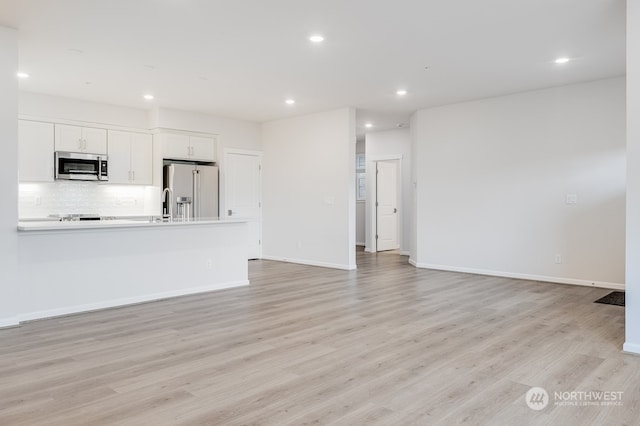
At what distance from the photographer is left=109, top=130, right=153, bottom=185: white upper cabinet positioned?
7293 mm

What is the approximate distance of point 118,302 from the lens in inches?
190

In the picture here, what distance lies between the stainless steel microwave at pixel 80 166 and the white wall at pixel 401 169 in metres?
5.53

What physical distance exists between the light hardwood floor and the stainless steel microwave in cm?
304

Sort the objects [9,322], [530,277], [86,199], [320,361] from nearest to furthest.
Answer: [320,361], [9,322], [530,277], [86,199]

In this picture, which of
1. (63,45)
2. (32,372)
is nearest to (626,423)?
(32,372)

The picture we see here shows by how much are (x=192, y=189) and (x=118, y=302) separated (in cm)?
335

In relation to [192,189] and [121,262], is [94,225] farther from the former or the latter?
[192,189]

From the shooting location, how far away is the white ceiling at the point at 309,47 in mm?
3754

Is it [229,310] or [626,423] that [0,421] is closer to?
[229,310]

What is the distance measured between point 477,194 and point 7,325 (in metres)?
6.21

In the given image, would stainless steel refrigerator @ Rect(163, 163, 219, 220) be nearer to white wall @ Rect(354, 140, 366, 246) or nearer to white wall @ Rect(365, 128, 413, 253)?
white wall @ Rect(365, 128, 413, 253)

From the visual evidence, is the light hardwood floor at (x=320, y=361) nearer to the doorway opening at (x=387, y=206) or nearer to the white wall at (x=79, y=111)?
the white wall at (x=79, y=111)

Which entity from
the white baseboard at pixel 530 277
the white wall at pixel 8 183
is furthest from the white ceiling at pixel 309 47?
the white baseboard at pixel 530 277

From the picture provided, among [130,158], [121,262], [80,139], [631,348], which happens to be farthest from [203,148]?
[631,348]
